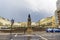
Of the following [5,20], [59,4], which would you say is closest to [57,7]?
[59,4]

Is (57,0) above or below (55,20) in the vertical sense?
above

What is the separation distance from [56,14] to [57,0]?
30.9 ft

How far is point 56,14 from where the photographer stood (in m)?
106

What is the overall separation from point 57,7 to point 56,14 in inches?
204

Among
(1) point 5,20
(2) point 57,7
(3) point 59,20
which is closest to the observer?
(3) point 59,20

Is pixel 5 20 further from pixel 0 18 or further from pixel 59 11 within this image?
pixel 59 11

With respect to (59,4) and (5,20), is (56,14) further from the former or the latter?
(5,20)

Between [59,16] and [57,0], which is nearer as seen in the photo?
[59,16]

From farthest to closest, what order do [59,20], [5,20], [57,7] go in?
[5,20] < [57,7] < [59,20]

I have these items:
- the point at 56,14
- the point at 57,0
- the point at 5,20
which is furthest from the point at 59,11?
the point at 5,20

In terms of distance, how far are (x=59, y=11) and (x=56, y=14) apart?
91.9 inches

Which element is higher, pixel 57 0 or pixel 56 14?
pixel 57 0

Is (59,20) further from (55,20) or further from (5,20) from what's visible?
(5,20)

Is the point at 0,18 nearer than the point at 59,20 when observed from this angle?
No
